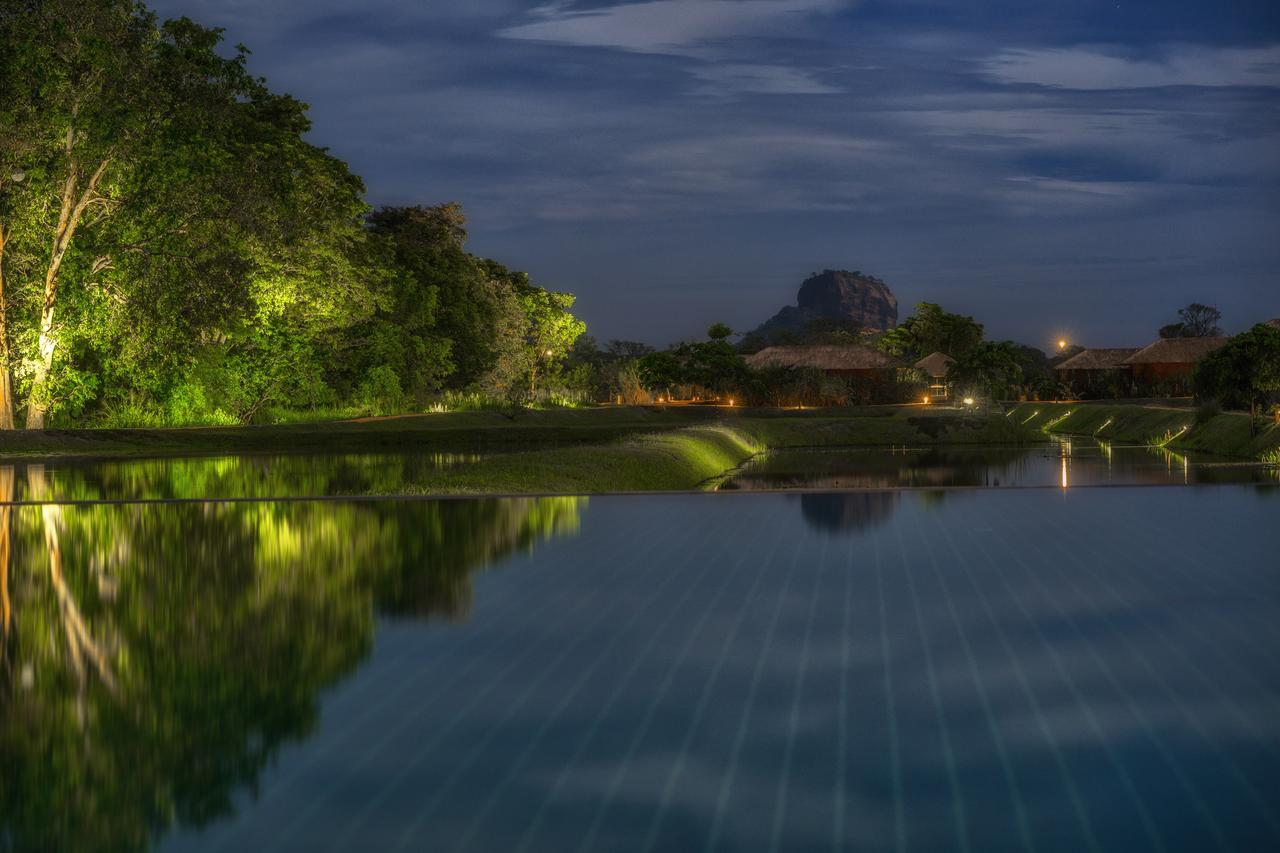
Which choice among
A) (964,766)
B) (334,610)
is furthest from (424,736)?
(334,610)

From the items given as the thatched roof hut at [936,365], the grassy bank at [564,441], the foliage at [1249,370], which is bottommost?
the grassy bank at [564,441]

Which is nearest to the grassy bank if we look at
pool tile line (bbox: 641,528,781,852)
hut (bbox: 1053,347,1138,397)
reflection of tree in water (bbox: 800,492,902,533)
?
reflection of tree in water (bbox: 800,492,902,533)

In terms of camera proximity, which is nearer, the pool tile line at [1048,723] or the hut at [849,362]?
the pool tile line at [1048,723]

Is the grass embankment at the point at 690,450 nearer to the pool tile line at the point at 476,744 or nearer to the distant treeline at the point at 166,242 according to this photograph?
the pool tile line at the point at 476,744

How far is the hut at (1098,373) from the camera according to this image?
79.1 metres

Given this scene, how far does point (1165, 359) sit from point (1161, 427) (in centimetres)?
3904

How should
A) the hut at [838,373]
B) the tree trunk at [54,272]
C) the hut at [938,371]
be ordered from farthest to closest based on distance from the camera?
the hut at [938,371] < the hut at [838,373] < the tree trunk at [54,272]

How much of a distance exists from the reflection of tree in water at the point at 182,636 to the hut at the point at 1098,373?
69656mm

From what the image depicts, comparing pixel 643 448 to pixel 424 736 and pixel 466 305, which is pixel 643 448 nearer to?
pixel 424 736

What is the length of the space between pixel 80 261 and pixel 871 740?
33.3 m

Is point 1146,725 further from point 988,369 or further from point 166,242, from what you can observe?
point 988,369

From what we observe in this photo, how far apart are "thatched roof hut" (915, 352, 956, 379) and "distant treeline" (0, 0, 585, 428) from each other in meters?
39.8

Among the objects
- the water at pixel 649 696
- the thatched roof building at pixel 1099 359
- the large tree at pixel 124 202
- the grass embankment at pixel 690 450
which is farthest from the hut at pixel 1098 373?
the water at pixel 649 696

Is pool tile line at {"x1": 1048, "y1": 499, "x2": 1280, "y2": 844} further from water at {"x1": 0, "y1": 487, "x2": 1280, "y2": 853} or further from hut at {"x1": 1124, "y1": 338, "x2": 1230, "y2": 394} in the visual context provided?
hut at {"x1": 1124, "y1": 338, "x2": 1230, "y2": 394}
